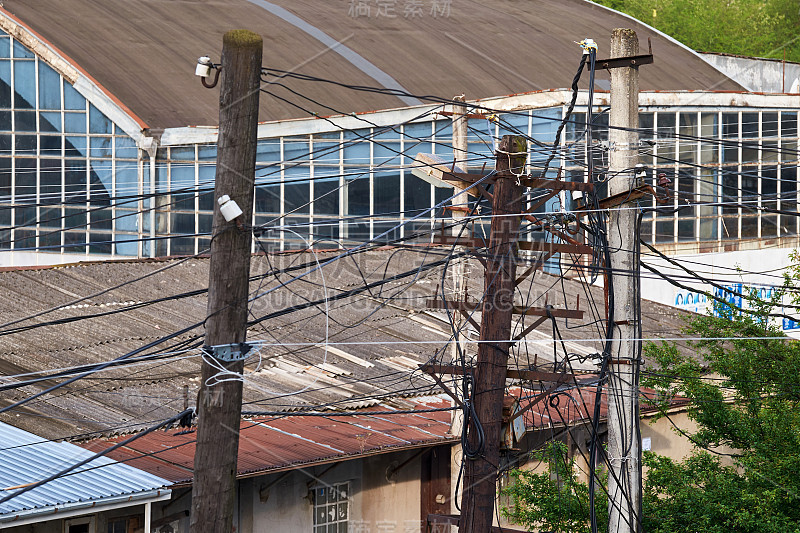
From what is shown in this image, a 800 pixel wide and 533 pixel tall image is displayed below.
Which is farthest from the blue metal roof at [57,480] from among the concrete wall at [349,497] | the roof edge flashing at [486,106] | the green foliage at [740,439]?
the roof edge flashing at [486,106]

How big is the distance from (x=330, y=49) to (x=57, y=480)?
2700 cm

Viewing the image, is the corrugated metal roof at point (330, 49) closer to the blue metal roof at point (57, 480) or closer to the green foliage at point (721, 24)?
the green foliage at point (721, 24)

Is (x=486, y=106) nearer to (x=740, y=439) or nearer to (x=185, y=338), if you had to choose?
Answer: (x=185, y=338)

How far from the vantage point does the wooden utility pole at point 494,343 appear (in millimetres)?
9281

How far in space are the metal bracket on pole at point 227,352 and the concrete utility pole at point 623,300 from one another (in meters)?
4.15

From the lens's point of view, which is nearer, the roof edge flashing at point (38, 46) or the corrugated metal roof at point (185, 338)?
the corrugated metal roof at point (185, 338)

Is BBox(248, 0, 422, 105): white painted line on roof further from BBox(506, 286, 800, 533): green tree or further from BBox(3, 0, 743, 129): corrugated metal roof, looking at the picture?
BBox(506, 286, 800, 533): green tree

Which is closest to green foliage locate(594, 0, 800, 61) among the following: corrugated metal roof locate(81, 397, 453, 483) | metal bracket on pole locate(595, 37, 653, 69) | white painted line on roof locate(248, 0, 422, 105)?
white painted line on roof locate(248, 0, 422, 105)

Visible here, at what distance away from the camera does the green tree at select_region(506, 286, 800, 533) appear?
11727mm

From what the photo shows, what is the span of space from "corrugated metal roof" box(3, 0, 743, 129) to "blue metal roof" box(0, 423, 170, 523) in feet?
56.6

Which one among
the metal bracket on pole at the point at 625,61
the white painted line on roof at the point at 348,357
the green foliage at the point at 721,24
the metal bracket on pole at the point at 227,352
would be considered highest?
the green foliage at the point at 721,24

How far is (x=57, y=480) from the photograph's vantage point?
1048cm

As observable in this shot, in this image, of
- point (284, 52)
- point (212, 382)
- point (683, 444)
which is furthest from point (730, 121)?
point (212, 382)

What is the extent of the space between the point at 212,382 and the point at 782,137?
86.9 feet
